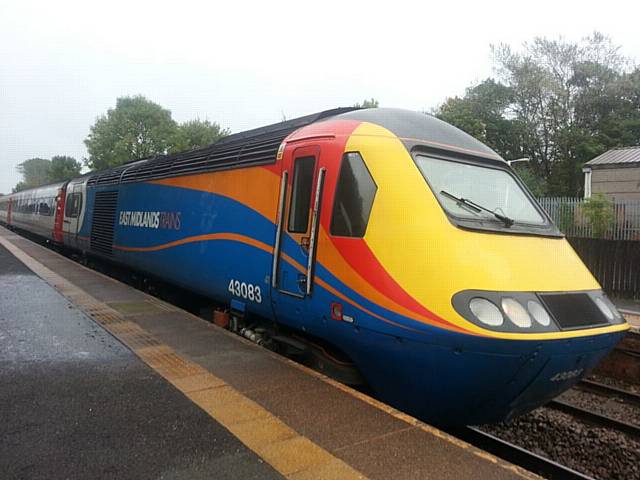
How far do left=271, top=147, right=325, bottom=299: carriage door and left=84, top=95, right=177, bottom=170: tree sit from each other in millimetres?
47795

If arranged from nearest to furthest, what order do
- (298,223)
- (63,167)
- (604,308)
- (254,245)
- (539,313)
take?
(539,313) < (604,308) < (298,223) < (254,245) < (63,167)

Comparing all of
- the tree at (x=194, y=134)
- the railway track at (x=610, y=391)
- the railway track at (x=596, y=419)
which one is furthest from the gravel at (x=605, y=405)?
the tree at (x=194, y=134)

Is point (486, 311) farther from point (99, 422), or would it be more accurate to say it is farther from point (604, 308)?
point (99, 422)

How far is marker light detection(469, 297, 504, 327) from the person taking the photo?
3504 mm

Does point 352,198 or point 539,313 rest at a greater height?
point 352,198

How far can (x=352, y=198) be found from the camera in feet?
14.4

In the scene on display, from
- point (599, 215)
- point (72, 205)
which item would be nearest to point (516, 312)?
point (599, 215)

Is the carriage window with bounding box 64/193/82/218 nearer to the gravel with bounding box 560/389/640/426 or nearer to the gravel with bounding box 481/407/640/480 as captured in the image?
the gravel with bounding box 481/407/640/480

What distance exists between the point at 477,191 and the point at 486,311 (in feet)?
4.81

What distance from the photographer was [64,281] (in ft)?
35.1

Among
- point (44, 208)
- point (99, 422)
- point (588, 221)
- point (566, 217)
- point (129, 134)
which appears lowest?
point (99, 422)

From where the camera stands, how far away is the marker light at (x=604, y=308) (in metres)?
4.11

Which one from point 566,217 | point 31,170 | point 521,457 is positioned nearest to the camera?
point 521,457

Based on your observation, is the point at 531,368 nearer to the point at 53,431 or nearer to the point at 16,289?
the point at 53,431
